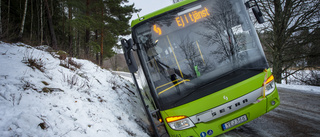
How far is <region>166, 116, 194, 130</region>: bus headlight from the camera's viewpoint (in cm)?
278

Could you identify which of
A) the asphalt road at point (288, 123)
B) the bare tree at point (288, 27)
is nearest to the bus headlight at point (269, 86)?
the asphalt road at point (288, 123)

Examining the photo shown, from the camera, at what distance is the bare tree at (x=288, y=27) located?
31.0 ft

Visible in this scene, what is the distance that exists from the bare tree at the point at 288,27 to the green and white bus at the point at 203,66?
926 cm

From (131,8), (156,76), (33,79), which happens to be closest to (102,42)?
(131,8)

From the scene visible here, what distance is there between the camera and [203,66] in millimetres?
3111

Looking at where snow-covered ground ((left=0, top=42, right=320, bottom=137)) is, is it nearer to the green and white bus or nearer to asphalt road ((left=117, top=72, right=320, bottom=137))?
asphalt road ((left=117, top=72, right=320, bottom=137))

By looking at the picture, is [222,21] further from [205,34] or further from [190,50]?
[190,50]

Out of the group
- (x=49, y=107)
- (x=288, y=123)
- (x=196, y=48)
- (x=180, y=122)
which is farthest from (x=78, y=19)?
(x=288, y=123)

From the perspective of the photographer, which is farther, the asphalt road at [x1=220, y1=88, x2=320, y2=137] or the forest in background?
the forest in background

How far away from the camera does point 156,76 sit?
10.3 ft

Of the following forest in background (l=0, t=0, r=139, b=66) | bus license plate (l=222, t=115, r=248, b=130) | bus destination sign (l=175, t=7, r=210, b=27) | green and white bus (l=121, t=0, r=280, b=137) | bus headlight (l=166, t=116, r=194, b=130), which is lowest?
bus license plate (l=222, t=115, r=248, b=130)

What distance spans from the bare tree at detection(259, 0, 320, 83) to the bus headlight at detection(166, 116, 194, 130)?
11.0 metres

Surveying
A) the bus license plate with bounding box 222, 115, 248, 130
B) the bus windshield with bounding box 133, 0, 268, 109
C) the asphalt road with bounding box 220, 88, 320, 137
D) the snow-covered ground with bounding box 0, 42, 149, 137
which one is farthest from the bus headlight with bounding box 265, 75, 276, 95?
the snow-covered ground with bounding box 0, 42, 149, 137

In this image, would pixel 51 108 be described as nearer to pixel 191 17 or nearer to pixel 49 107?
pixel 49 107
